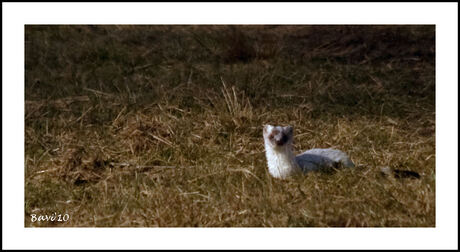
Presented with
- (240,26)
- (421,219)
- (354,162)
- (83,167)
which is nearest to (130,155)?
(83,167)

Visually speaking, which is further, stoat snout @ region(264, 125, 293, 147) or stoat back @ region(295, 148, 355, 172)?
stoat back @ region(295, 148, 355, 172)

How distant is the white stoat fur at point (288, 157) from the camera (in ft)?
17.1

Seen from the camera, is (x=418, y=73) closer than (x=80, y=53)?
Yes

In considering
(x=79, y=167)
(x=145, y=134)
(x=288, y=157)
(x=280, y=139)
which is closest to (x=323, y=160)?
(x=288, y=157)

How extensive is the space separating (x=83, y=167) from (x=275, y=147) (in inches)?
70.8

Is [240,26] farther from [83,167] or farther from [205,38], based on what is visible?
[83,167]

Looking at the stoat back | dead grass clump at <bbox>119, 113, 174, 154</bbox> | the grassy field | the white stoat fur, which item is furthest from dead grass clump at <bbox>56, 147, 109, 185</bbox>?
the stoat back

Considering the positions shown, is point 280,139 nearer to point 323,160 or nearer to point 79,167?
point 323,160

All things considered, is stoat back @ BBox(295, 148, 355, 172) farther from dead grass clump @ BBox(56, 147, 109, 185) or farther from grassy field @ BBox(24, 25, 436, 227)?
dead grass clump @ BBox(56, 147, 109, 185)

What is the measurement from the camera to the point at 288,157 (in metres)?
5.23

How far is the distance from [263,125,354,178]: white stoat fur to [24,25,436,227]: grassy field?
0.12 metres

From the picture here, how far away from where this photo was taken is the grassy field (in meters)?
4.79

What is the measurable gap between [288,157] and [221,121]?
1648 millimetres

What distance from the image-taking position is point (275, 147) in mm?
5242
